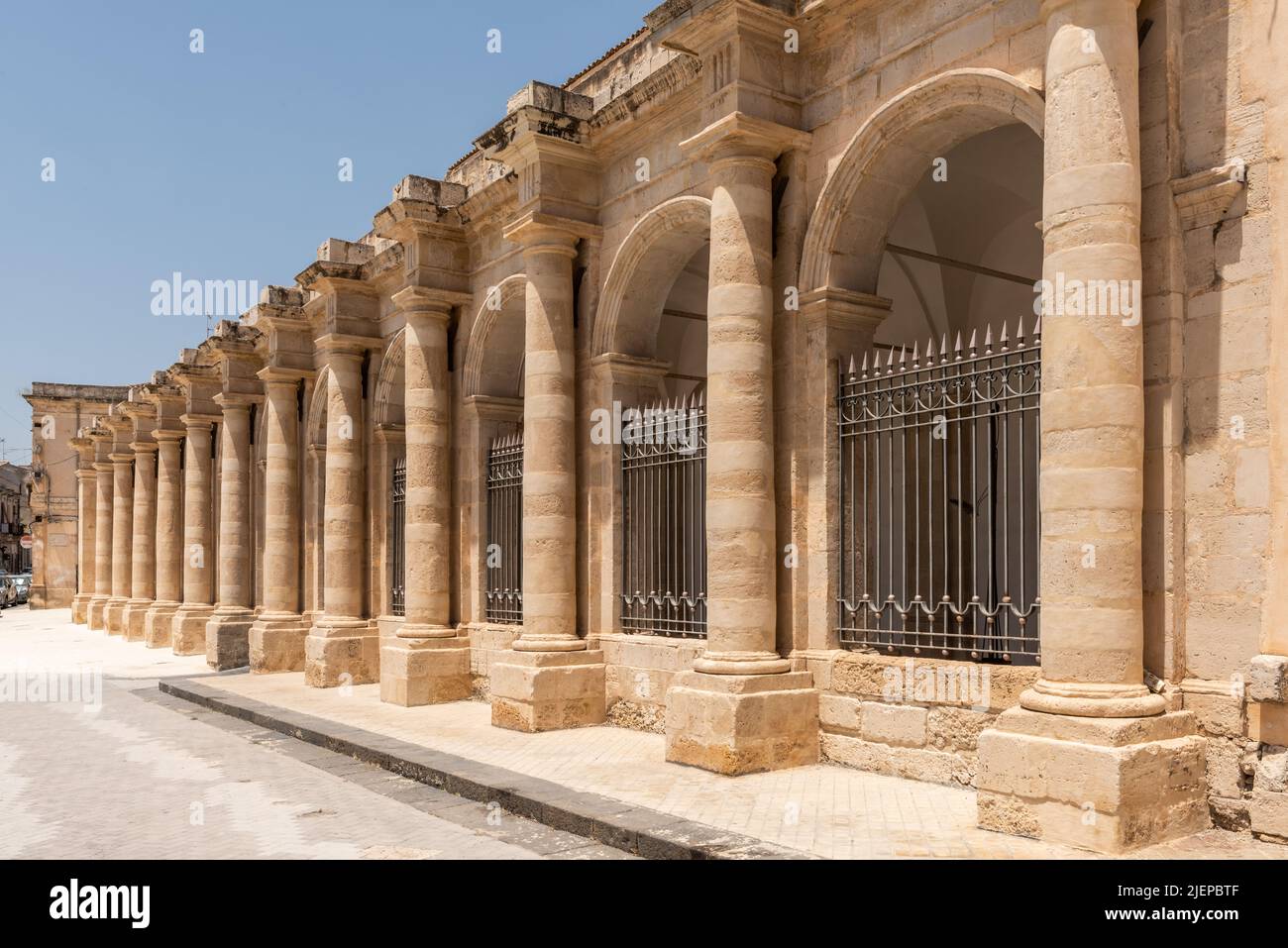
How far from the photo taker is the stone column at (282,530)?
17.0 m

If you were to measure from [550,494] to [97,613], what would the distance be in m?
23.4

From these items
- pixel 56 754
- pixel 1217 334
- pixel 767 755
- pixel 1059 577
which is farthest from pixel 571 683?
pixel 1217 334

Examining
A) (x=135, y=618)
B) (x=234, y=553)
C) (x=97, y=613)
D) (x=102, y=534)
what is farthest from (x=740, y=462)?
(x=102, y=534)

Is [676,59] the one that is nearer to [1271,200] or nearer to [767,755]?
[1271,200]

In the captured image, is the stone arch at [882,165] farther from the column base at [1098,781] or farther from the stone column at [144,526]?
the stone column at [144,526]

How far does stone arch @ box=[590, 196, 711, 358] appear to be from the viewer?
33.6 feet

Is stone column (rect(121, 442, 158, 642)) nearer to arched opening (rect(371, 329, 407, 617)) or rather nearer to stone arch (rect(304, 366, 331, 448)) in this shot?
stone arch (rect(304, 366, 331, 448))

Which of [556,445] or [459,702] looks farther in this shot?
[459,702]

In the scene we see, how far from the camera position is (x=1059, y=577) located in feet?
19.6

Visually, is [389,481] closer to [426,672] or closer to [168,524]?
[426,672]

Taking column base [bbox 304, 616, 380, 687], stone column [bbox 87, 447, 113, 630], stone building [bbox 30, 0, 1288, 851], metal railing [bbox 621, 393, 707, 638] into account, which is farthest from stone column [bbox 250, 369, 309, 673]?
stone column [bbox 87, 447, 113, 630]

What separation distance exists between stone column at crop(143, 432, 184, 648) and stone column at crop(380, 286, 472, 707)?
13.3 metres

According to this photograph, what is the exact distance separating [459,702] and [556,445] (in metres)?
3.55

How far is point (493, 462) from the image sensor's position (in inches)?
509
